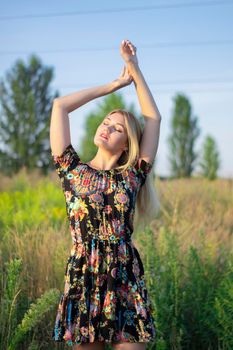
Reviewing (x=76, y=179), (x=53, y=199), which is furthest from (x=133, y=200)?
(x=53, y=199)

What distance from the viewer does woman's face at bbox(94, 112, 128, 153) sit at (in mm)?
2789

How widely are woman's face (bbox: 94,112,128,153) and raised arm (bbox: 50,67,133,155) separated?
14 centimetres

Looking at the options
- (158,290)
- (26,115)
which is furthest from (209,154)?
(158,290)

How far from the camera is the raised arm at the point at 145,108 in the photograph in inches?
112

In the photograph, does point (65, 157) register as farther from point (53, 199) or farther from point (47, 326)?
point (53, 199)

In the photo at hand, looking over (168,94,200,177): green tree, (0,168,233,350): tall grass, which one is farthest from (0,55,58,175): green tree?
(0,168,233,350): tall grass

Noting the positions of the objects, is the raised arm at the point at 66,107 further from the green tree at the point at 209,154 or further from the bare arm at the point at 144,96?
the green tree at the point at 209,154

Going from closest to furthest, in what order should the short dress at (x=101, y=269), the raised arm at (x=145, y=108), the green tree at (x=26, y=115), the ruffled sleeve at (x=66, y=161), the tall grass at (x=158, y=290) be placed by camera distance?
the short dress at (x=101, y=269)
the ruffled sleeve at (x=66, y=161)
the raised arm at (x=145, y=108)
the tall grass at (x=158, y=290)
the green tree at (x=26, y=115)

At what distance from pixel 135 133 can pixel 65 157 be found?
1.26ft

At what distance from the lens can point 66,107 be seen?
2.83 metres

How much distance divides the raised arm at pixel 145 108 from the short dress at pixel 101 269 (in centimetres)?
21

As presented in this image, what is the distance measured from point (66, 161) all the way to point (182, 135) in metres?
29.8

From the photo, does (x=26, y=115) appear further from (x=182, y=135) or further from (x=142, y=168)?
(x=142, y=168)

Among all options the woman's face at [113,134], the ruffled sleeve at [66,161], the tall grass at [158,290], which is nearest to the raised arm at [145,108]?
the woman's face at [113,134]
